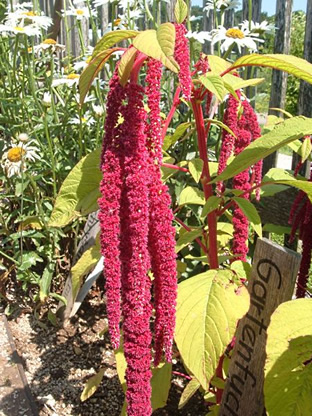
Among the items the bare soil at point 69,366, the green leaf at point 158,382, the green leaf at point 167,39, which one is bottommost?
the bare soil at point 69,366

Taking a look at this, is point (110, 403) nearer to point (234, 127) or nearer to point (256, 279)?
point (256, 279)

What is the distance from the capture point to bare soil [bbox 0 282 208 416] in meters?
1.67

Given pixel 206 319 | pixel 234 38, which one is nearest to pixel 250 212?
pixel 206 319

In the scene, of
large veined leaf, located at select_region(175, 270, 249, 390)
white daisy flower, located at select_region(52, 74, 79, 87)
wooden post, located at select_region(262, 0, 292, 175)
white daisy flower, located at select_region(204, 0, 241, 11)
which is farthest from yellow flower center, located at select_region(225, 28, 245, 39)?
large veined leaf, located at select_region(175, 270, 249, 390)

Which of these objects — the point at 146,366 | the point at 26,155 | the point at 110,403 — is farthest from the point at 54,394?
the point at 146,366

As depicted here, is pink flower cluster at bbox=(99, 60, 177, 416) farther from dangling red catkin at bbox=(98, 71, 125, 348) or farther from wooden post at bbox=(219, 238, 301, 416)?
wooden post at bbox=(219, 238, 301, 416)

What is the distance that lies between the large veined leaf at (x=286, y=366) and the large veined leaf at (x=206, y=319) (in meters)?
0.09

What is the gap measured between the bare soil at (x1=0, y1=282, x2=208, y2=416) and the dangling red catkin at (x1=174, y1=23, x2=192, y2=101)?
106 centimetres

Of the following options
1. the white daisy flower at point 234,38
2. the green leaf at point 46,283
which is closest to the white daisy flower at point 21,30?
the white daisy flower at point 234,38

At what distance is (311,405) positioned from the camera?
0.82 meters

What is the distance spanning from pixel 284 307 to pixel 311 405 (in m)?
0.16

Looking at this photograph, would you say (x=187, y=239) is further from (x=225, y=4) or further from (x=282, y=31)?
(x=282, y=31)

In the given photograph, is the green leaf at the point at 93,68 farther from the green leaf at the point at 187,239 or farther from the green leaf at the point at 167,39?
the green leaf at the point at 187,239

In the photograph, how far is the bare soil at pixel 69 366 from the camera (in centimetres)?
167
